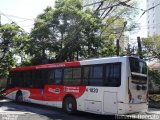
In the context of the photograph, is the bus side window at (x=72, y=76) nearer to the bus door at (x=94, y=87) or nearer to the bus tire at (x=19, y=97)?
the bus door at (x=94, y=87)

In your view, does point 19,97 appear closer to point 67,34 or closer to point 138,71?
point 67,34

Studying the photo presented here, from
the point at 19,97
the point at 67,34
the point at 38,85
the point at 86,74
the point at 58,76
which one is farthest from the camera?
the point at 67,34

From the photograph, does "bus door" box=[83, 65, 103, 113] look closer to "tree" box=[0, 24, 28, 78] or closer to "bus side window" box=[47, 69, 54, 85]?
"bus side window" box=[47, 69, 54, 85]

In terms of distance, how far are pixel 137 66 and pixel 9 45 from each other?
19380mm

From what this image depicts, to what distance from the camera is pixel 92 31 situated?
26172 mm

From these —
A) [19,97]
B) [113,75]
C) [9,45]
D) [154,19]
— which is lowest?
[19,97]

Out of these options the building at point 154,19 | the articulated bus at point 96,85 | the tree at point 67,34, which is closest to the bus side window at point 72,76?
the articulated bus at point 96,85

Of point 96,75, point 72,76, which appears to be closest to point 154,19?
point 72,76

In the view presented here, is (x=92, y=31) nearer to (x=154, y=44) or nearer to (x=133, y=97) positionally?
(x=154, y=44)

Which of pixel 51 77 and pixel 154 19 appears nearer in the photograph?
pixel 51 77

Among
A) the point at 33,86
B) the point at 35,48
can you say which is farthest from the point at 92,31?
the point at 33,86

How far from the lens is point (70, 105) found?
1595 centimetres

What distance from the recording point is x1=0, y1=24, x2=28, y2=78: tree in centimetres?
2944

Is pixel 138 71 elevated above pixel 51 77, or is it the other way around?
pixel 138 71
